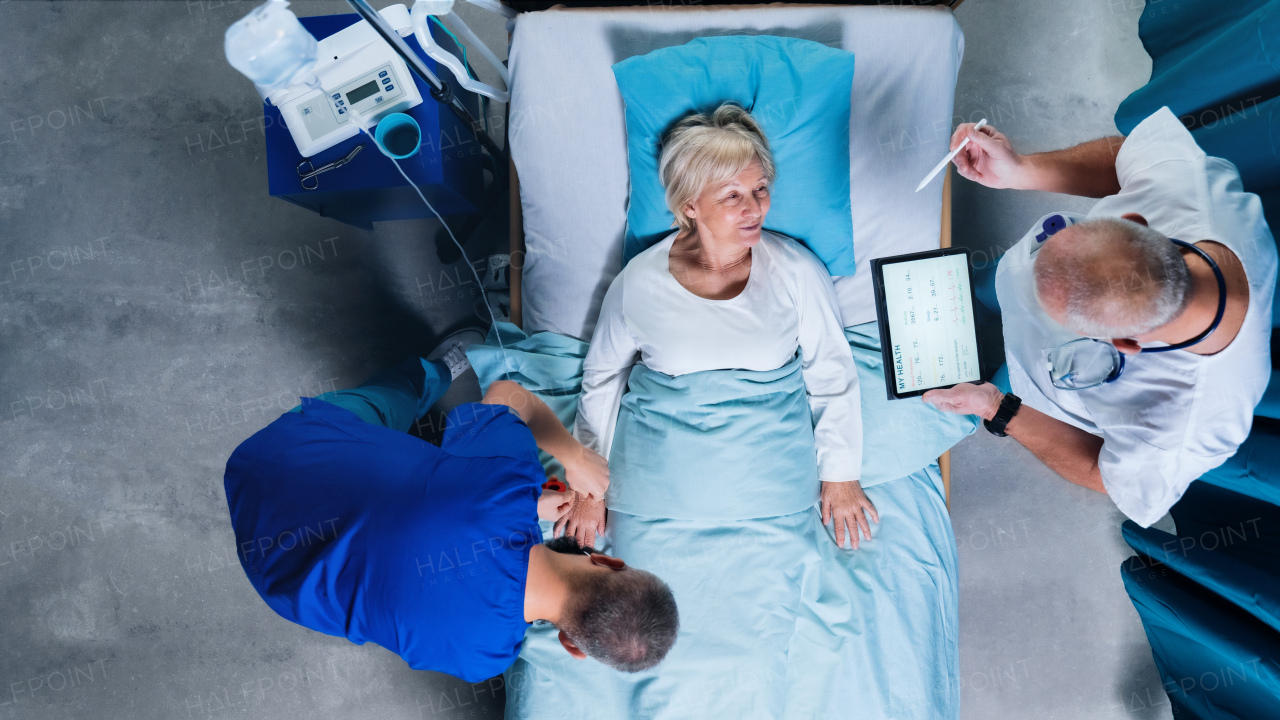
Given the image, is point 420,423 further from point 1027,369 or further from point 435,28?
point 1027,369

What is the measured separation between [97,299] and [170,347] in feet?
1.02

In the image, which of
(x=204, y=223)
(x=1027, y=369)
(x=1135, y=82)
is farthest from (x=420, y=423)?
(x=1135, y=82)

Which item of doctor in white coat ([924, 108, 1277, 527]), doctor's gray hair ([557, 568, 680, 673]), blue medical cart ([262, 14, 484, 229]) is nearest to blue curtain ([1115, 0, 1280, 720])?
doctor in white coat ([924, 108, 1277, 527])

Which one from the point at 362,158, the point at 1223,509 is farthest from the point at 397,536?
the point at 1223,509

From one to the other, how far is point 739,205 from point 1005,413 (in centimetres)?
84

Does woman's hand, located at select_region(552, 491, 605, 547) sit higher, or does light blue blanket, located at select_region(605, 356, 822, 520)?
light blue blanket, located at select_region(605, 356, 822, 520)

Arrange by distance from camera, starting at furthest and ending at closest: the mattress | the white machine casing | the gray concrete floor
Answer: the gray concrete floor < the mattress < the white machine casing

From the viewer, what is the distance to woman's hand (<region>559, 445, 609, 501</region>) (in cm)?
152

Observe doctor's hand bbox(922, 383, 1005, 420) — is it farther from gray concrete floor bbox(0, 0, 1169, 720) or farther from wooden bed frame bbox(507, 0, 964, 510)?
gray concrete floor bbox(0, 0, 1169, 720)

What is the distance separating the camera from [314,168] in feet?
5.35

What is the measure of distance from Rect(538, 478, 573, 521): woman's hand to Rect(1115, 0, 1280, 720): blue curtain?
155 centimetres

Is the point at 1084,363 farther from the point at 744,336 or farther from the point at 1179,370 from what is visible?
the point at 744,336

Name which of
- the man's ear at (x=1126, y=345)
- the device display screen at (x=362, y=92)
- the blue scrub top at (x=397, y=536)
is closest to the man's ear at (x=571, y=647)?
the blue scrub top at (x=397, y=536)

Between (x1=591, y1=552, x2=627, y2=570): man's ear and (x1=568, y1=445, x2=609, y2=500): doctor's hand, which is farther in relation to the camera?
(x1=568, y1=445, x2=609, y2=500): doctor's hand
